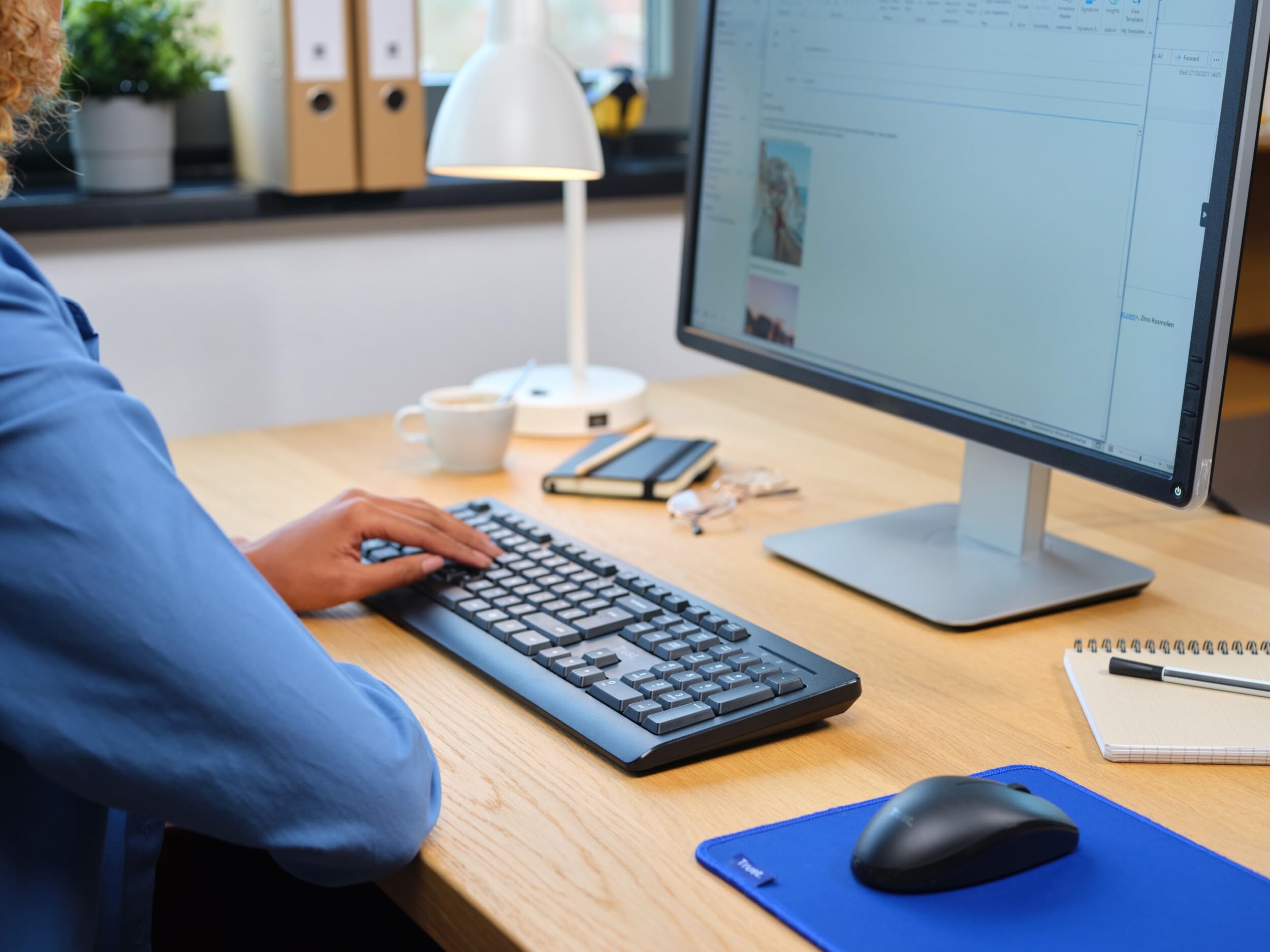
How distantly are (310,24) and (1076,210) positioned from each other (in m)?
1.20

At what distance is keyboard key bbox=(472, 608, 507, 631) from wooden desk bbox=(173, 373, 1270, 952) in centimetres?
3

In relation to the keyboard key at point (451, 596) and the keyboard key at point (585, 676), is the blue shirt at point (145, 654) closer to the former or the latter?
the keyboard key at point (585, 676)

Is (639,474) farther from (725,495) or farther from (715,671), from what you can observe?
(715,671)

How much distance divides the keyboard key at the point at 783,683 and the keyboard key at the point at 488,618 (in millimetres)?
199

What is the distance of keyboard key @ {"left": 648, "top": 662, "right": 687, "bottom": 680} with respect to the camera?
0.77 m

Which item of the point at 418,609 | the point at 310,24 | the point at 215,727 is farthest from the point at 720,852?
the point at 310,24

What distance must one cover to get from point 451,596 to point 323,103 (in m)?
1.07

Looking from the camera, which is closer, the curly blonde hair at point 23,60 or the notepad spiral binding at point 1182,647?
the curly blonde hair at point 23,60

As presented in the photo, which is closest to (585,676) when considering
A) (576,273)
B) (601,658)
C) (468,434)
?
(601,658)

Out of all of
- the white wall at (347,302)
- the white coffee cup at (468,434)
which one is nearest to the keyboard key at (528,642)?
the white coffee cup at (468,434)

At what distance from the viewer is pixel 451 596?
0.93m

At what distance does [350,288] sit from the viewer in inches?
77.0

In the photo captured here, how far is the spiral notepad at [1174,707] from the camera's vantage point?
0.73 meters

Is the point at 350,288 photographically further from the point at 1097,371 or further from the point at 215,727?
the point at 215,727
